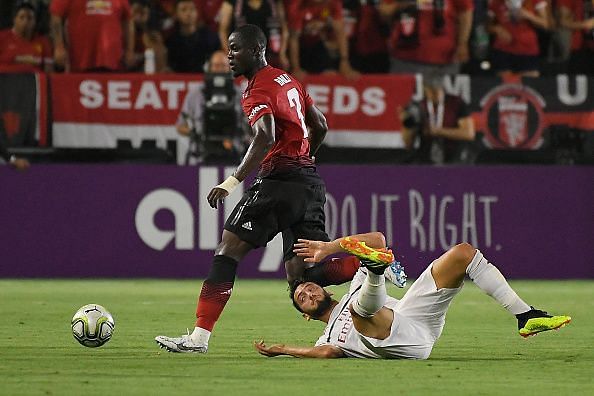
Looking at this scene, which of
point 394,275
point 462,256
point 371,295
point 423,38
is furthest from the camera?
point 423,38

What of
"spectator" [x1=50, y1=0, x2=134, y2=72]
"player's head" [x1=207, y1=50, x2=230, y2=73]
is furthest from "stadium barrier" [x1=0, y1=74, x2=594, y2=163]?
"spectator" [x1=50, y1=0, x2=134, y2=72]

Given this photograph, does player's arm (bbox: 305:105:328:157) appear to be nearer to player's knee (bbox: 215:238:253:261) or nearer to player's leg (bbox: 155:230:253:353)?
player's knee (bbox: 215:238:253:261)

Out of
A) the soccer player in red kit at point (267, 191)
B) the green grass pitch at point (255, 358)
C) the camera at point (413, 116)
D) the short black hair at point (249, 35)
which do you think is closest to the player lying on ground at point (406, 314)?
the green grass pitch at point (255, 358)

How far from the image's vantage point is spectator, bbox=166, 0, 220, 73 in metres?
17.3

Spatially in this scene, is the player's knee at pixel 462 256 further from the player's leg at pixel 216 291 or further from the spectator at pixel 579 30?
the spectator at pixel 579 30

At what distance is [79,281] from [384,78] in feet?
14.3

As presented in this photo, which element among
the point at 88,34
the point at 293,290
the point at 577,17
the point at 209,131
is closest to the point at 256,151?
A: the point at 293,290

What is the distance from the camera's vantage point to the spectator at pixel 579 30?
703 inches

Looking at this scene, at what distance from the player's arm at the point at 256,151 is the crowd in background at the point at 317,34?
738 cm

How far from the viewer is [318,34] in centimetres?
1745

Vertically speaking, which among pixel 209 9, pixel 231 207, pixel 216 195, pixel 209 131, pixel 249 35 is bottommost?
pixel 231 207

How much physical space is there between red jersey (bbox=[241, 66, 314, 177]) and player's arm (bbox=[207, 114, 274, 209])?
0.06m

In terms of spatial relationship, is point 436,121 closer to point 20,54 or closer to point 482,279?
point 20,54

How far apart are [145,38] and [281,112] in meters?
8.36
